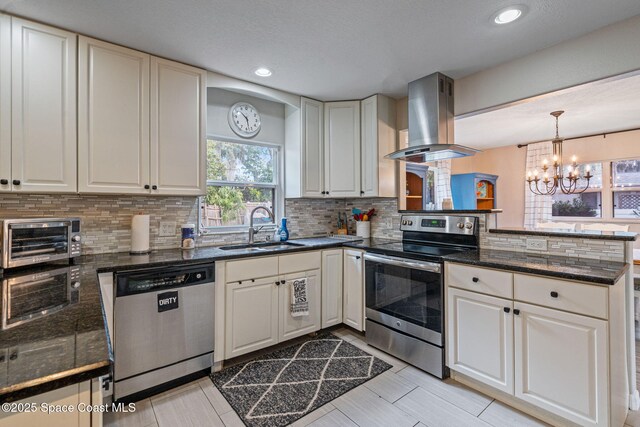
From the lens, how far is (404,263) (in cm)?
242

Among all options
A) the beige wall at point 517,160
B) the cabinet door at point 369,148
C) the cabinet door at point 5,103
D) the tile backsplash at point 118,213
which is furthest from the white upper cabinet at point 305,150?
the beige wall at point 517,160

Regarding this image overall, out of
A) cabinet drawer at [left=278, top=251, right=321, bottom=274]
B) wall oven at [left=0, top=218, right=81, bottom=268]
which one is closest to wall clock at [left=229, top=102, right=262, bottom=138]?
cabinet drawer at [left=278, top=251, right=321, bottom=274]

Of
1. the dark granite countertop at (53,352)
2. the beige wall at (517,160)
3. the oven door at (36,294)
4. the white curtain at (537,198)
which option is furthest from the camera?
the white curtain at (537,198)

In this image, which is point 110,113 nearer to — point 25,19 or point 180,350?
point 25,19

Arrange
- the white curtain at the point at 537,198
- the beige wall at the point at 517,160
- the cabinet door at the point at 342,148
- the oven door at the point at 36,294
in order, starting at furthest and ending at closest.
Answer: the white curtain at the point at 537,198
the beige wall at the point at 517,160
the cabinet door at the point at 342,148
the oven door at the point at 36,294

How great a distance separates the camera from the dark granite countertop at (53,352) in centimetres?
63

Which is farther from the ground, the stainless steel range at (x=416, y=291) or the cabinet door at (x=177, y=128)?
the cabinet door at (x=177, y=128)

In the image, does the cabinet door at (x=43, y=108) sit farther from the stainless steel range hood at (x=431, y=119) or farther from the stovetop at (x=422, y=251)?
the stainless steel range hood at (x=431, y=119)

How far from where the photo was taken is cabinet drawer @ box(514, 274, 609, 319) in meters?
1.55

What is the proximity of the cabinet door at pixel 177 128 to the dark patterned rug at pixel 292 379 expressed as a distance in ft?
4.84

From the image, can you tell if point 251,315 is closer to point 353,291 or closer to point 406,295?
point 353,291

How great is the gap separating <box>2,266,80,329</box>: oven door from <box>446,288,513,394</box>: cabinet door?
2.16 metres

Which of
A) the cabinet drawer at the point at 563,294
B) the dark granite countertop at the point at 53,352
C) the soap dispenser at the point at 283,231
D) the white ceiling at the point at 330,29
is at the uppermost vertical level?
the white ceiling at the point at 330,29

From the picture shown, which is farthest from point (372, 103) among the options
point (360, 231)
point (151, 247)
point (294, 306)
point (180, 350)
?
point (180, 350)
